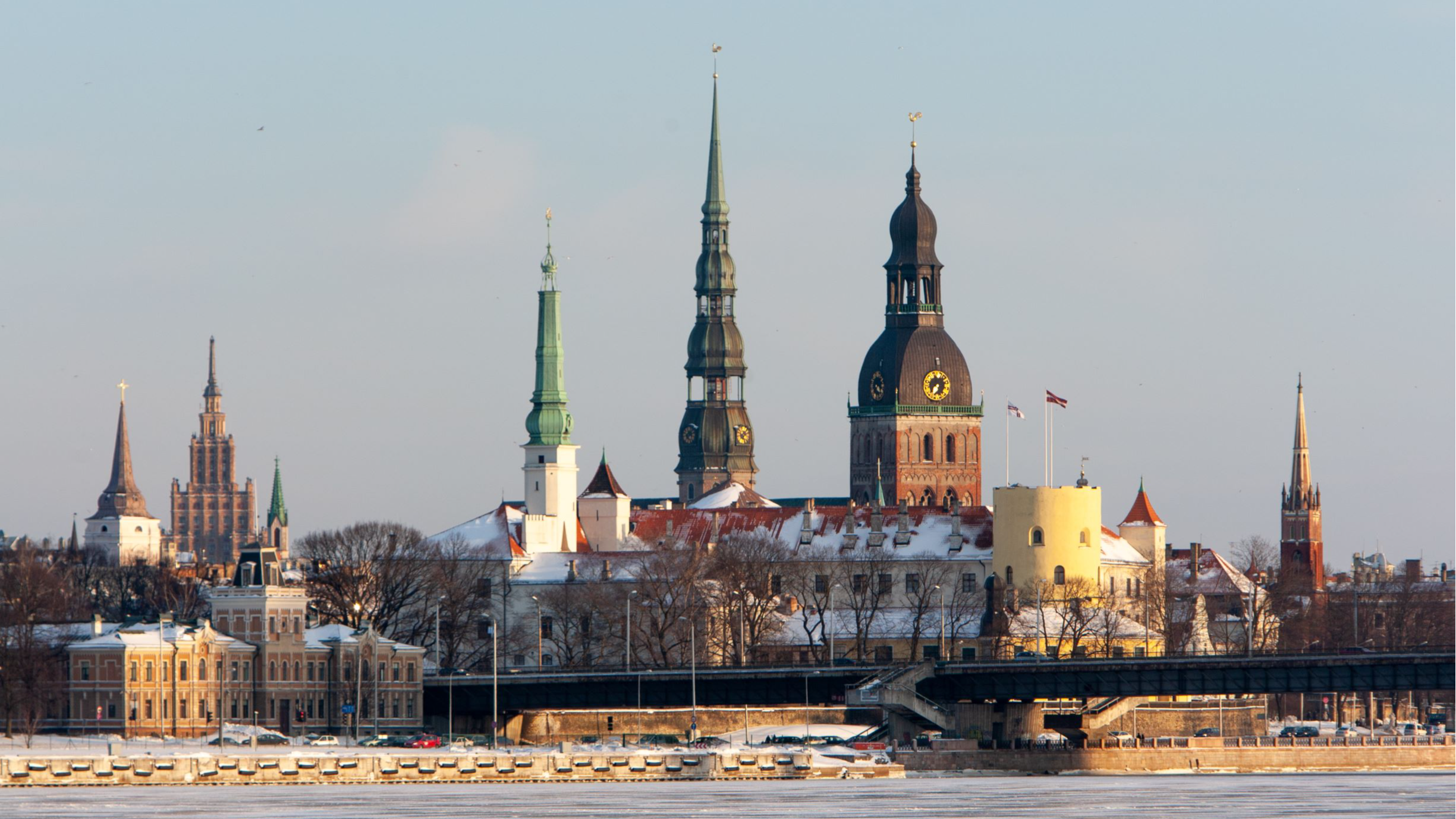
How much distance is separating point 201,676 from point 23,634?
9.44m

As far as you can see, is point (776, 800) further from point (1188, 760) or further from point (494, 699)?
point (494, 699)

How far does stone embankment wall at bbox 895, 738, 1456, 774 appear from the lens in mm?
124562

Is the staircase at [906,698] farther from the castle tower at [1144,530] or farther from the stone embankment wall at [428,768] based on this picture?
the castle tower at [1144,530]

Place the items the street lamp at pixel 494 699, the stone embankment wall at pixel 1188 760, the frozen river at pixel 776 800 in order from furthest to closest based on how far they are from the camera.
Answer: the street lamp at pixel 494 699
the stone embankment wall at pixel 1188 760
the frozen river at pixel 776 800

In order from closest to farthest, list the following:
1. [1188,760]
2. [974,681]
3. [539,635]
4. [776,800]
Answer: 1. [776,800]
2. [1188,760]
3. [974,681]
4. [539,635]

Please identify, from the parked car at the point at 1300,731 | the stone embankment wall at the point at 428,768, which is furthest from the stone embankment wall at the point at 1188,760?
→ the parked car at the point at 1300,731

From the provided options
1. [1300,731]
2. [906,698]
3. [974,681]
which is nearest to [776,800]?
[906,698]

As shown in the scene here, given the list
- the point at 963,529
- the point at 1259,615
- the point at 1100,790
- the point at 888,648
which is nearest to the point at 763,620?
the point at 888,648

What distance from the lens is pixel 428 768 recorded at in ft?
365

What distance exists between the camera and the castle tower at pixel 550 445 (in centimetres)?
18488

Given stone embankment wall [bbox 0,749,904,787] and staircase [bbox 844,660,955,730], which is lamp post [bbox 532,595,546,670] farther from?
stone embankment wall [bbox 0,749,904,787]

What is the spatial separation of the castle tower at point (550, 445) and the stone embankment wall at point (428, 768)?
6448cm

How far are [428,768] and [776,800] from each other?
65.8ft

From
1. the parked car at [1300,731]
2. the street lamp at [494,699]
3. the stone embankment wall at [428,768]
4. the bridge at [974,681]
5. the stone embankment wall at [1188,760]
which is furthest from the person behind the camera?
the parked car at [1300,731]
